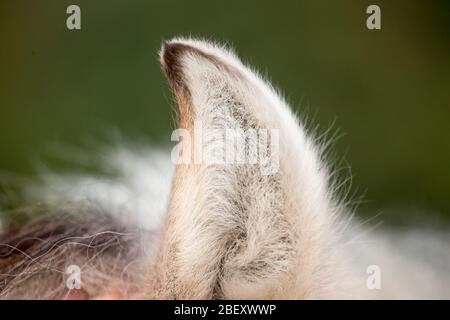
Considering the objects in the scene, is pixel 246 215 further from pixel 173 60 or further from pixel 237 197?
pixel 173 60

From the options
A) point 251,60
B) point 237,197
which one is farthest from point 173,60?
point 251,60

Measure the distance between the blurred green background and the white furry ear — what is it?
0.53 metres

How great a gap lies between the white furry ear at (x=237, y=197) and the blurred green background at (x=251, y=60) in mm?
526

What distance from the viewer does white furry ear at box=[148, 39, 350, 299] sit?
666 mm

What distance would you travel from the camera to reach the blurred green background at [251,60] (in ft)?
4.10

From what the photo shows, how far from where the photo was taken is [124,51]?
Result: 1.39 meters

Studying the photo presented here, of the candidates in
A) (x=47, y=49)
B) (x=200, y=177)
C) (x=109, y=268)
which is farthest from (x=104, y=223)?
(x=47, y=49)

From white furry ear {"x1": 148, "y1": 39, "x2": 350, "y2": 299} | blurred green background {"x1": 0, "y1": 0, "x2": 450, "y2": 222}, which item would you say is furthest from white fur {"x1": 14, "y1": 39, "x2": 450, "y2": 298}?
blurred green background {"x1": 0, "y1": 0, "x2": 450, "y2": 222}

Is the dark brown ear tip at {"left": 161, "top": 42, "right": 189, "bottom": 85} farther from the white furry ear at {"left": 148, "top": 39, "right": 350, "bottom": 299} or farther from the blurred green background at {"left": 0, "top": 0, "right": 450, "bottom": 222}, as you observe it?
the blurred green background at {"left": 0, "top": 0, "right": 450, "bottom": 222}

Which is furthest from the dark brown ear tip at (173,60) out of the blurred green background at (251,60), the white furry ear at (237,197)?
the blurred green background at (251,60)

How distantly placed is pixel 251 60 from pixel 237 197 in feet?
1.99

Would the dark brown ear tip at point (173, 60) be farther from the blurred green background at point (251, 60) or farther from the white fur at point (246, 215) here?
A: the blurred green background at point (251, 60)

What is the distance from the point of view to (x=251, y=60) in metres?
1.23
